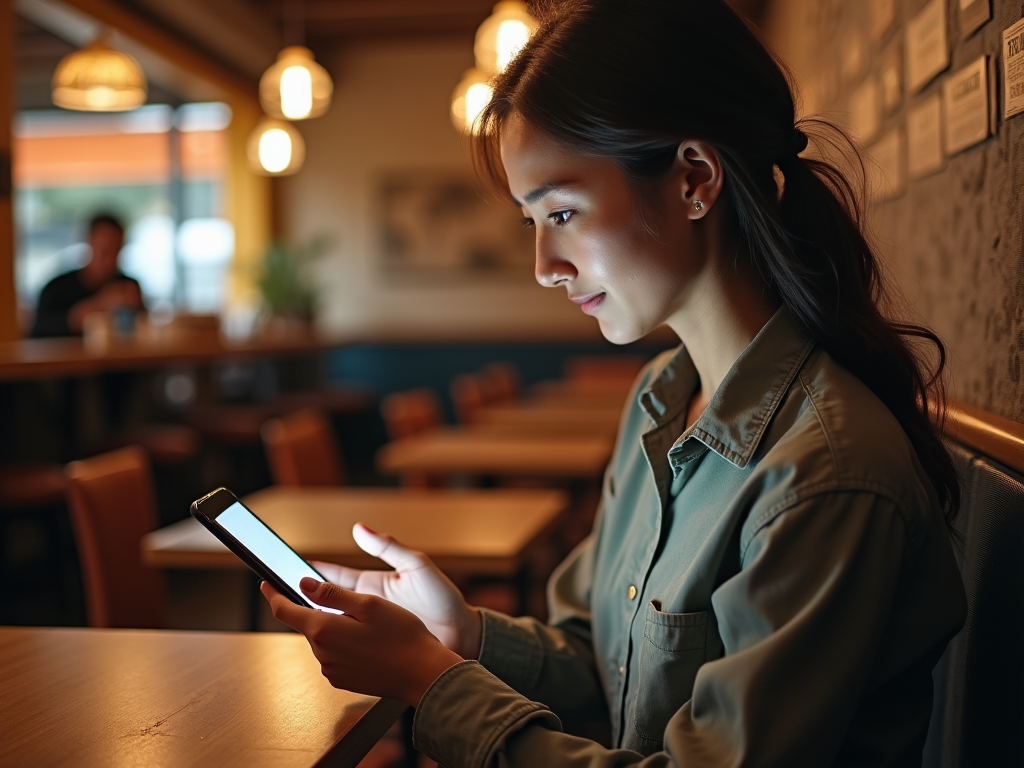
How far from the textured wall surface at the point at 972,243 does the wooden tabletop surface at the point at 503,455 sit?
1.22 m

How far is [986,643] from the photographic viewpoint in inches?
42.0

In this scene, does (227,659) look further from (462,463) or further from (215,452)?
(215,452)

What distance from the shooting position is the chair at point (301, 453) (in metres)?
2.95

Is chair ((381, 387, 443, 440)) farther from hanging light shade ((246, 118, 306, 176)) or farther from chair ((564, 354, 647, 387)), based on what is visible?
hanging light shade ((246, 118, 306, 176))

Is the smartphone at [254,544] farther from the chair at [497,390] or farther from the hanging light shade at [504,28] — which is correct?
the chair at [497,390]

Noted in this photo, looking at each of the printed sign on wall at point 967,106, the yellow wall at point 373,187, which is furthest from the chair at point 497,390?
the printed sign on wall at point 967,106

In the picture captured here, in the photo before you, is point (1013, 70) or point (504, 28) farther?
point (504, 28)

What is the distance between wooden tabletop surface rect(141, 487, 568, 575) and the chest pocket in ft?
3.34

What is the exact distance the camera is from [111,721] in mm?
1020

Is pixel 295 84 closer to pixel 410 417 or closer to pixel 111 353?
pixel 111 353

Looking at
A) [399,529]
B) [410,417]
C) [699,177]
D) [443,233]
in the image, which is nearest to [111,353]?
[410,417]

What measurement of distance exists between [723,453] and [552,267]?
0.91 ft

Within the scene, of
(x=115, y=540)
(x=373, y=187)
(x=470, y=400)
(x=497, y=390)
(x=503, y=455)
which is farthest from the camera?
(x=373, y=187)

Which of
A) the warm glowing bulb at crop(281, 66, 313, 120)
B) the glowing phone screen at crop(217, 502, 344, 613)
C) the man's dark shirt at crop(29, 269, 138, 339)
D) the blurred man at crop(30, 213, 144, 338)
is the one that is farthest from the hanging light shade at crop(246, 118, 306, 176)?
the glowing phone screen at crop(217, 502, 344, 613)
